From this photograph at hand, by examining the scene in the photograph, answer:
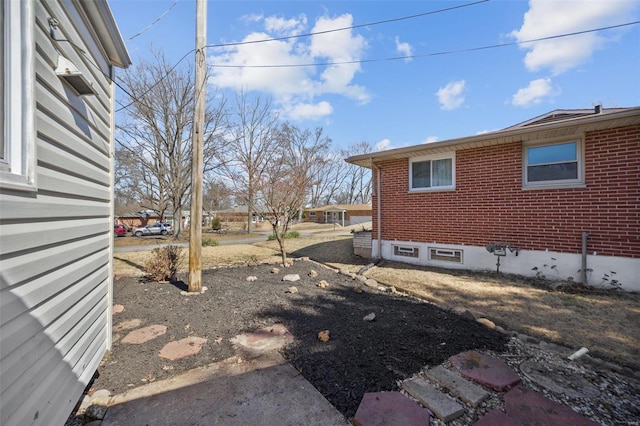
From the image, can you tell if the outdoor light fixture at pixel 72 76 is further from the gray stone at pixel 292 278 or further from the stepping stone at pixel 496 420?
the gray stone at pixel 292 278

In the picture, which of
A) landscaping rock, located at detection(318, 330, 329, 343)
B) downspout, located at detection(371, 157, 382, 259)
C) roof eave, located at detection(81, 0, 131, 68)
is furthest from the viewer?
downspout, located at detection(371, 157, 382, 259)

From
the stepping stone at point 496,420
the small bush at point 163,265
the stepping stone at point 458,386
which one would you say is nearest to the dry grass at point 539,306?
the small bush at point 163,265

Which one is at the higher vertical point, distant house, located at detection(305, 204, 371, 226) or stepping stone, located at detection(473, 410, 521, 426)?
distant house, located at detection(305, 204, 371, 226)

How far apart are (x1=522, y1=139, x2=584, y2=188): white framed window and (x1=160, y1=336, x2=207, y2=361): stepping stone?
22.2ft

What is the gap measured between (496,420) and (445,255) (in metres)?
5.44

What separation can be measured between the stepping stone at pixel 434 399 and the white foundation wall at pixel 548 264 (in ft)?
16.2

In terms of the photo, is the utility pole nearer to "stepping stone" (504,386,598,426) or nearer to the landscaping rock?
the landscaping rock

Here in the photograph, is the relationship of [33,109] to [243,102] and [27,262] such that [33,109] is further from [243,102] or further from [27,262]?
[243,102]

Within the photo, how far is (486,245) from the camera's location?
20.3 feet

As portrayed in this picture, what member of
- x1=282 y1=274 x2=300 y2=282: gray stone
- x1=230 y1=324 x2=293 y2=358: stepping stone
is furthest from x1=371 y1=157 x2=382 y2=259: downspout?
x1=230 y1=324 x2=293 y2=358: stepping stone

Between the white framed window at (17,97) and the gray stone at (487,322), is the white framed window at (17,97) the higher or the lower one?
the higher one

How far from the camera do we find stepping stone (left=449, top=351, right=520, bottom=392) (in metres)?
2.23

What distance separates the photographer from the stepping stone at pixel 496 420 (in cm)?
181

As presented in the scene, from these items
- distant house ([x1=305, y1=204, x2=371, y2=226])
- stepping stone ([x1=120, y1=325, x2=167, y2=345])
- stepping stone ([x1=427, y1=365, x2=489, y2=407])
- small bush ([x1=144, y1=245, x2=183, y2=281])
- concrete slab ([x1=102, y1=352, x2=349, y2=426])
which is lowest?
stepping stone ([x1=120, y1=325, x2=167, y2=345])
